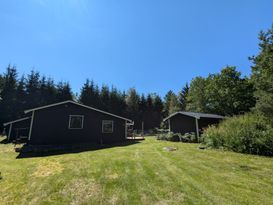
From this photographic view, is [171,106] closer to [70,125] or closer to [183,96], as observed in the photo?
[183,96]

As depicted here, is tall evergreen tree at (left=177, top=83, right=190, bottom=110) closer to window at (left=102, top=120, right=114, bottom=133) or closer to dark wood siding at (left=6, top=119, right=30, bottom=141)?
window at (left=102, top=120, right=114, bottom=133)

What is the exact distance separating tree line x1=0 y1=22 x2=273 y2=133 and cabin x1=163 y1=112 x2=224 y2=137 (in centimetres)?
756

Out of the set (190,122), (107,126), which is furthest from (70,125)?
(190,122)

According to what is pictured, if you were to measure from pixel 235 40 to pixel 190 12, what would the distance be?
4864mm

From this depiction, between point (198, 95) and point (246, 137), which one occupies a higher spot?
point (198, 95)

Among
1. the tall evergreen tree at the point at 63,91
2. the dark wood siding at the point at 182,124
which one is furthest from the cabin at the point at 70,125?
the tall evergreen tree at the point at 63,91

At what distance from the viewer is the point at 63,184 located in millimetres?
5066

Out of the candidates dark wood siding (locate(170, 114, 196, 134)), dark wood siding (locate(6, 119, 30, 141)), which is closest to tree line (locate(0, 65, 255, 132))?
dark wood siding (locate(6, 119, 30, 141))

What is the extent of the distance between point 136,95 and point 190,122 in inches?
982

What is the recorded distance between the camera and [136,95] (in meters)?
42.8

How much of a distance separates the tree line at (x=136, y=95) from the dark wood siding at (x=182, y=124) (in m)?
9.54

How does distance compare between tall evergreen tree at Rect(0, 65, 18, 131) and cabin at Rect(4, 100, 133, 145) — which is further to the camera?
tall evergreen tree at Rect(0, 65, 18, 131)

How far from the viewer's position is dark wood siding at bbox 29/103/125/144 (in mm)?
13242

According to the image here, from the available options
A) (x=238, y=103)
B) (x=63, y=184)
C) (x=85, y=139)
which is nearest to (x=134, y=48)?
(x=85, y=139)
